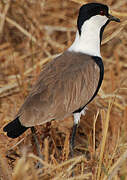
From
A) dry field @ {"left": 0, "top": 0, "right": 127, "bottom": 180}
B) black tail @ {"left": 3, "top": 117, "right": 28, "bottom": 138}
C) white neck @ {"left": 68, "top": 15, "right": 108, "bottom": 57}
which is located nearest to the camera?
black tail @ {"left": 3, "top": 117, "right": 28, "bottom": 138}

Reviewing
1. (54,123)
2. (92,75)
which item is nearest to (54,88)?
(92,75)

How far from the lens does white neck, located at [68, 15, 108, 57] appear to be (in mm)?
3279

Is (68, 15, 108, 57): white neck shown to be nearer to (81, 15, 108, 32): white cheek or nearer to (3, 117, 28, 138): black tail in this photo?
(81, 15, 108, 32): white cheek

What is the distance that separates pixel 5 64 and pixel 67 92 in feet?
6.31

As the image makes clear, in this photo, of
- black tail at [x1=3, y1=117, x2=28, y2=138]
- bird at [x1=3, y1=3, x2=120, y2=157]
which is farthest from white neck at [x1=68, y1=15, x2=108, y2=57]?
black tail at [x1=3, y1=117, x2=28, y2=138]

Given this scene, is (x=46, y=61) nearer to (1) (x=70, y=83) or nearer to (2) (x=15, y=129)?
(1) (x=70, y=83)

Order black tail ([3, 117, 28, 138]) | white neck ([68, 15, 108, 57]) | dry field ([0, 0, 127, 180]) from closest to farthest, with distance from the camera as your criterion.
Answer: black tail ([3, 117, 28, 138]) → white neck ([68, 15, 108, 57]) → dry field ([0, 0, 127, 180])

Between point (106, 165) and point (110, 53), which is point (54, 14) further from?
point (106, 165)

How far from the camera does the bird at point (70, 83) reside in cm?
288

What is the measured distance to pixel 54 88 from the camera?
119 inches

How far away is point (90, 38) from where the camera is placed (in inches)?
130

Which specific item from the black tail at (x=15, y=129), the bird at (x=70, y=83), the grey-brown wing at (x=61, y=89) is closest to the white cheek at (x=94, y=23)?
the bird at (x=70, y=83)

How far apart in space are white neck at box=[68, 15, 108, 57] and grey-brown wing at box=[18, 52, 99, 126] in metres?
0.08

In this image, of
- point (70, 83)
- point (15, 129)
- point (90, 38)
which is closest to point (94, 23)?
point (90, 38)
